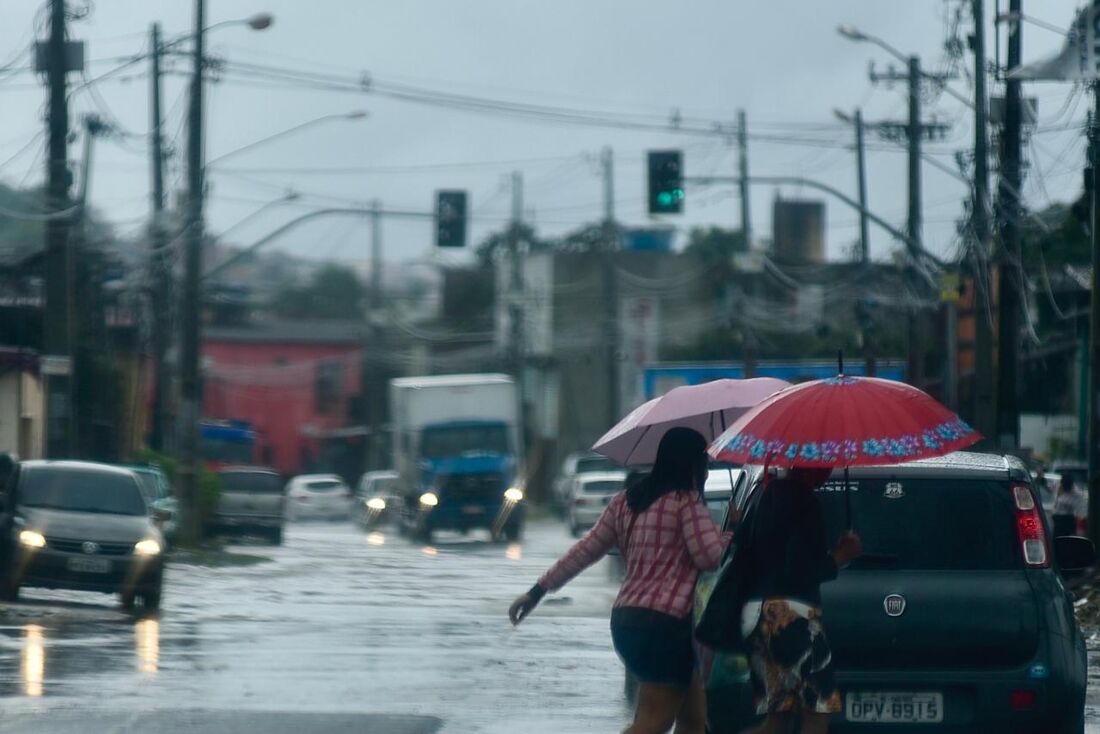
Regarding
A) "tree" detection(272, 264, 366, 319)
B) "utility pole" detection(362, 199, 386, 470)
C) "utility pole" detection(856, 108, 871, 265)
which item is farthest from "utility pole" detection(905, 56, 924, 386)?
"tree" detection(272, 264, 366, 319)

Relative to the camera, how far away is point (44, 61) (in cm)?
2759

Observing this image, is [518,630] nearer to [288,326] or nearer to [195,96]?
[195,96]

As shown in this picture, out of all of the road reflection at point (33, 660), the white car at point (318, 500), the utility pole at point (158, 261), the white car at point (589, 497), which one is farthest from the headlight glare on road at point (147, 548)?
the white car at point (318, 500)

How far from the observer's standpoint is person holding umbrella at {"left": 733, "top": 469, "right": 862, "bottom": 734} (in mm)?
7285

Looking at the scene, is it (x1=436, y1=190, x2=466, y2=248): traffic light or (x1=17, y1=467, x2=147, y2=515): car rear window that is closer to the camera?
(x1=17, y1=467, x2=147, y2=515): car rear window

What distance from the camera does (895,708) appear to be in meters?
8.11

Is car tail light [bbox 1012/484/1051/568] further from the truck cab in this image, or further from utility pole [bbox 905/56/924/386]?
the truck cab

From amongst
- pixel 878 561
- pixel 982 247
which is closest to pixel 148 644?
pixel 878 561

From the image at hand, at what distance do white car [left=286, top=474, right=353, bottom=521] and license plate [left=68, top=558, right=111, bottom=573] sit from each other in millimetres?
45057

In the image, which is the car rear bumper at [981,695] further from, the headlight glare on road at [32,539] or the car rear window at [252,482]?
the car rear window at [252,482]

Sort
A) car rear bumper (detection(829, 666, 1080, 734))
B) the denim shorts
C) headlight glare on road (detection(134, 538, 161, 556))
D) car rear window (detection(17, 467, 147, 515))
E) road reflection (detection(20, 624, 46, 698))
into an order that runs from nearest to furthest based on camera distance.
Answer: the denim shorts < car rear bumper (detection(829, 666, 1080, 734)) < road reflection (detection(20, 624, 46, 698)) < headlight glare on road (detection(134, 538, 161, 556)) < car rear window (detection(17, 467, 147, 515))

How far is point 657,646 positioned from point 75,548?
13.1m

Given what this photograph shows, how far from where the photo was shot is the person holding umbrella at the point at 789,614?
23.9 feet

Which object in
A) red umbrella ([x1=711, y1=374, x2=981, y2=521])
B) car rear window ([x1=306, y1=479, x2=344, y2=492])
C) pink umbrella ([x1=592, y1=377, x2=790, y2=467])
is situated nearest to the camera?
red umbrella ([x1=711, y1=374, x2=981, y2=521])
